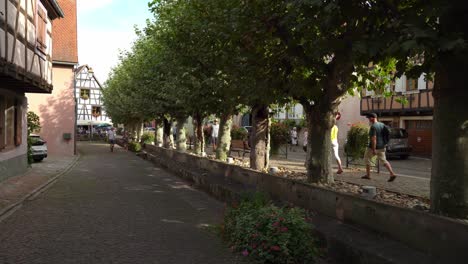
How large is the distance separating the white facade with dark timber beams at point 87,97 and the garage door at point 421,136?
43372mm

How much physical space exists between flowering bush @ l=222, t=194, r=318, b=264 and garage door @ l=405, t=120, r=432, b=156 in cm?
2255

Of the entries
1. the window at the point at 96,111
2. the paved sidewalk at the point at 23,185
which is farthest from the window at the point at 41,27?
the window at the point at 96,111

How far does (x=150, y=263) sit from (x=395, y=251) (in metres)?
2.90

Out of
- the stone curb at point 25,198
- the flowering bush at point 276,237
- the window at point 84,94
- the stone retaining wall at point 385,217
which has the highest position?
the window at point 84,94

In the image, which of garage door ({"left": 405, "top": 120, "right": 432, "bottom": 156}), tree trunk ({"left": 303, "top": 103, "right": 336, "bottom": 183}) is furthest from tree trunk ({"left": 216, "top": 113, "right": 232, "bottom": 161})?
garage door ({"left": 405, "top": 120, "right": 432, "bottom": 156})

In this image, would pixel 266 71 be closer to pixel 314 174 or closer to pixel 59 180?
pixel 314 174

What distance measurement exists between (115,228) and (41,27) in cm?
1204

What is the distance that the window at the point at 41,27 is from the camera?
16438 mm

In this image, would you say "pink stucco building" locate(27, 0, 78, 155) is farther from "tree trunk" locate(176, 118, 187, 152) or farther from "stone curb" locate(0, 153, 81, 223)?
"stone curb" locate(0, 153, 81, 223)

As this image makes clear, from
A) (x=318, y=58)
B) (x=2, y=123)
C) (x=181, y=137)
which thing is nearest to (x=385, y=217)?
(x=318, y=58)

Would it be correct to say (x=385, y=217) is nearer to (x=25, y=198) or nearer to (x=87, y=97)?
(x=25, y=198)

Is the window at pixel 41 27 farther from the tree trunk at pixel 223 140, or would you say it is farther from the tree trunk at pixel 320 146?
the tree trunk at pixel 320 146

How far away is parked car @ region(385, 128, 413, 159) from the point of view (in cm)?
2345

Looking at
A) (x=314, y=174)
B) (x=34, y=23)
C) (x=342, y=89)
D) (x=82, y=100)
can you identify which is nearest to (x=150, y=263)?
(x=314, y=174)
